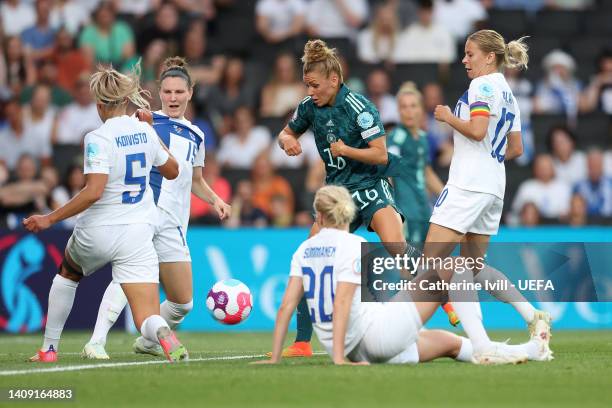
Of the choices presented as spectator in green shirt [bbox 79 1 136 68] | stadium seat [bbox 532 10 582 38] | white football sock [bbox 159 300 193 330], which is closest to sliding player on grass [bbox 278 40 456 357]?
white football sock [bbox 159 300 193 330]

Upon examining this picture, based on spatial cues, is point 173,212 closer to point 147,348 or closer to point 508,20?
point 147,348

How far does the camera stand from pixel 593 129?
1719cm

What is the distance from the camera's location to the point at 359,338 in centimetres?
750

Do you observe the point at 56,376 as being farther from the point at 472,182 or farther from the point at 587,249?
the point at 587,249

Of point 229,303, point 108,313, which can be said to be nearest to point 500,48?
point 229,303

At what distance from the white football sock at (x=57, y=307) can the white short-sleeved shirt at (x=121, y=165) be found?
54 cm

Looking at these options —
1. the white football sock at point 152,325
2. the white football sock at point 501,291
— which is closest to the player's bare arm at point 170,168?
the white football sock at point 152,325

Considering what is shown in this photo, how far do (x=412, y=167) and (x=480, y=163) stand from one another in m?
4.95

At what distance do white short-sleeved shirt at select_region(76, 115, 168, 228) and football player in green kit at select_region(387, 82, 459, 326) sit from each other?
17.2 feet

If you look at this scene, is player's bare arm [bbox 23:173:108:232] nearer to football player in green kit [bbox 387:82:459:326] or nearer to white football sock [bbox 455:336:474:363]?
white football sock [bbox 455:336:474:363]

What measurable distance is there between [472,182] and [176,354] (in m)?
2.31

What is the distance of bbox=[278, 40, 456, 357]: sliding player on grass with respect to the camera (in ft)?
29.7

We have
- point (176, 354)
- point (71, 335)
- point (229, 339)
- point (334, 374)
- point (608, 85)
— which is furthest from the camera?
point (608, 85)

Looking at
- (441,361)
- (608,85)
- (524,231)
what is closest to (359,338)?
(441,361)
